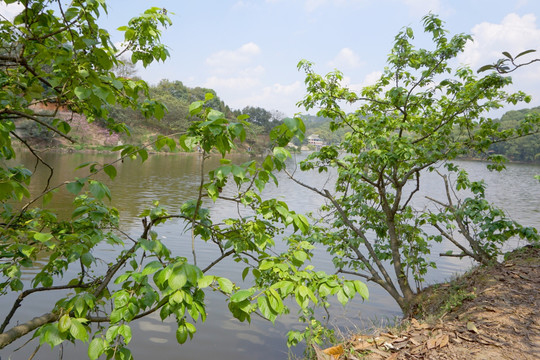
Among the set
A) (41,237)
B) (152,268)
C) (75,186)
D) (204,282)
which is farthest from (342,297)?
(41,237)

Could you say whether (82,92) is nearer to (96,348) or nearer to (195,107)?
(195,107)

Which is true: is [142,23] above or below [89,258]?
above

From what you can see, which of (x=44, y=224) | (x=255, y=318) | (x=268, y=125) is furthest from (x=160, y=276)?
(x=268, y=125)

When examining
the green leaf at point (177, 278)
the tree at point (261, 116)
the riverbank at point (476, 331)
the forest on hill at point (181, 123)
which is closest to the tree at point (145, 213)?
the green leaf at point (177, 278)

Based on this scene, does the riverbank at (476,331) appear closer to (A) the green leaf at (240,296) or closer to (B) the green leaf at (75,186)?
(A) the green leaf at (240,296)

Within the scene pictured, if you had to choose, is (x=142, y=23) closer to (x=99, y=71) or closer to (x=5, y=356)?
(x=99, y=71)

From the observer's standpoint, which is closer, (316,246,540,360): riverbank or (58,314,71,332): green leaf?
(58,314,71,332): green leaf

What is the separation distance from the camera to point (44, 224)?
2697mm

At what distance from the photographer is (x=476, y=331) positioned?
325cm

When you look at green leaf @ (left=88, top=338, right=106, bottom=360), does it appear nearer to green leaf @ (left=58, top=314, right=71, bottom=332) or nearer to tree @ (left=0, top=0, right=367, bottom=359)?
tree @ (left=0, top=0, right=367, bottom=359)

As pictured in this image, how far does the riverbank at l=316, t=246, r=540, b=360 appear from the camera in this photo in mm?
2963

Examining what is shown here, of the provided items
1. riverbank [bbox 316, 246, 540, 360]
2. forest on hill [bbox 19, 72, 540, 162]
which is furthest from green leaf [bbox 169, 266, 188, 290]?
forest on hill [bbox 19, 72, 540, 162]

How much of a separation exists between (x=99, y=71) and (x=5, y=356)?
4812mm

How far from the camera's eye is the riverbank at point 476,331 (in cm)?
296
